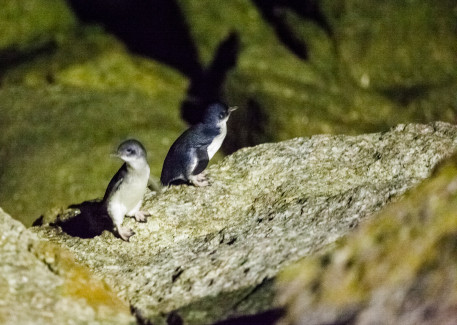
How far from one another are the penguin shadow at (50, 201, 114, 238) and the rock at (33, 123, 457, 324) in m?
0.20

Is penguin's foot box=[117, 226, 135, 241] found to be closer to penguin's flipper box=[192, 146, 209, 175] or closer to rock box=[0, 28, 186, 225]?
penguin's flipper box=[192, 146, 209, 175]

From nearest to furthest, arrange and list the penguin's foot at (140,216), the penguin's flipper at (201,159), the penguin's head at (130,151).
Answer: the penguin's head at (130,151)
the penguin's foot at (140,216)
the penguin's flipper at (201,159)

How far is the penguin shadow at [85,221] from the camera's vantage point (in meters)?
9.47

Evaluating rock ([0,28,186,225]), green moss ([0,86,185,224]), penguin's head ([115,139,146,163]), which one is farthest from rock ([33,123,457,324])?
rock ([0,28,186,225])

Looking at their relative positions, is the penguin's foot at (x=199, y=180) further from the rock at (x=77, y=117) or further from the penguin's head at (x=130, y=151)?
the rock at (x=77, y=117)

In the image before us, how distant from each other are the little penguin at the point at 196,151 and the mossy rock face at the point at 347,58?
269 inches

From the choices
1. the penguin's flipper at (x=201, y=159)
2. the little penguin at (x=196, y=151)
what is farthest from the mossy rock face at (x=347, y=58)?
the penguin's flipper at (x=201, y=159)

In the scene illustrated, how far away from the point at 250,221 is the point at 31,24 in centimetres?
1806

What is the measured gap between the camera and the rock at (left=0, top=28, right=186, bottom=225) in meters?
16.3

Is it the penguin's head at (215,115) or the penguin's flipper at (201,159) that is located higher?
the penguin's head at (215,115)

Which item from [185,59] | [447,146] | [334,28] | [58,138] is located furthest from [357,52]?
[447,146]

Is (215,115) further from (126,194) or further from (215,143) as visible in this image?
(126,194)

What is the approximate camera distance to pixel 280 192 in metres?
9.60

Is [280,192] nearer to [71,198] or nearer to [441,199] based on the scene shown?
[441,199]
